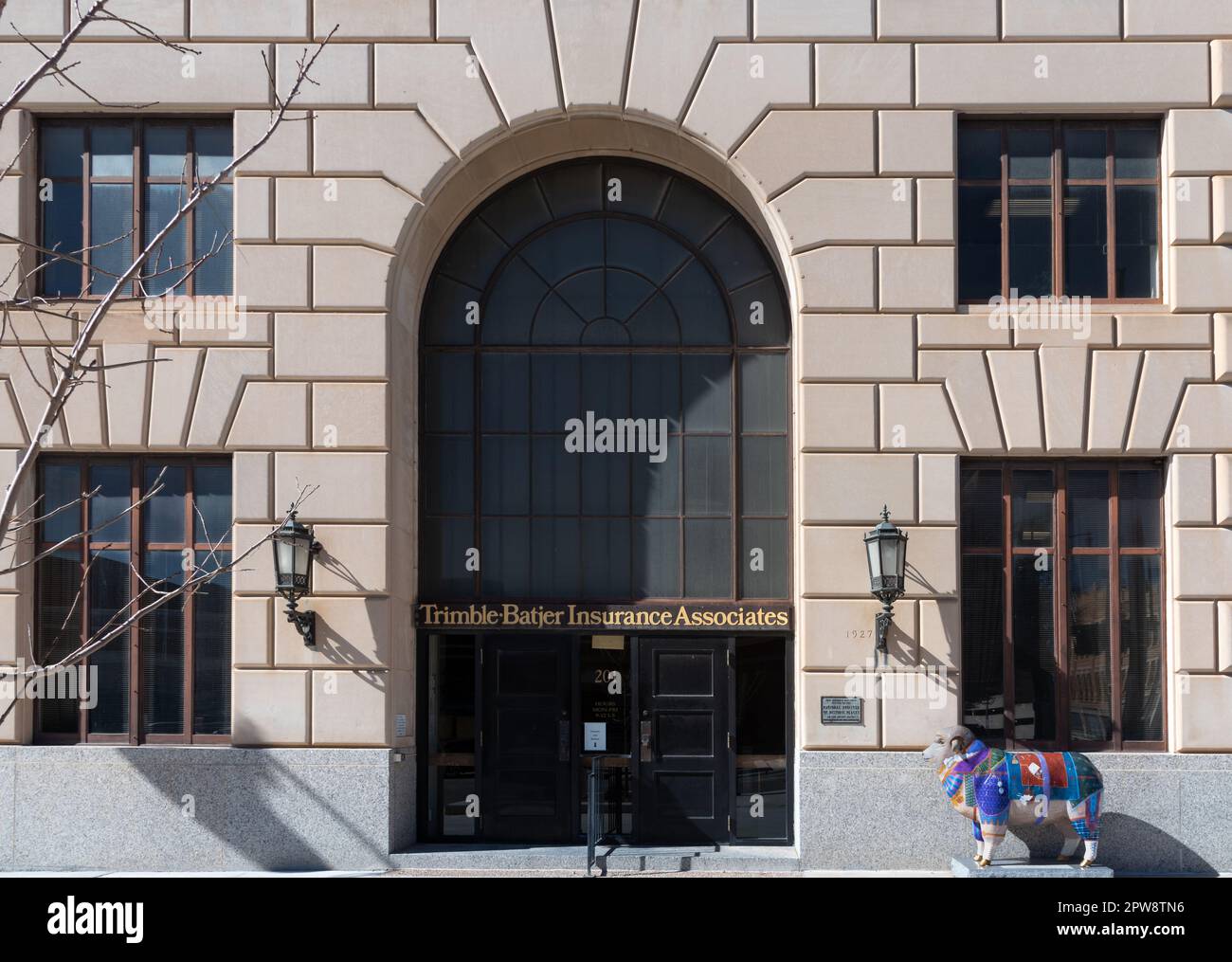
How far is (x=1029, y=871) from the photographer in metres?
12.1

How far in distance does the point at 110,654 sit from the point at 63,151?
577cm

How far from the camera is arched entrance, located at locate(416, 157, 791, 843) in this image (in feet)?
45.9

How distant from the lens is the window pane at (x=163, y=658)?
13406 millimetres

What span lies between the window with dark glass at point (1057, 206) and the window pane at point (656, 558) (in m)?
4.33

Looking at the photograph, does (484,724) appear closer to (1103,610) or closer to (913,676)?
(913,676)

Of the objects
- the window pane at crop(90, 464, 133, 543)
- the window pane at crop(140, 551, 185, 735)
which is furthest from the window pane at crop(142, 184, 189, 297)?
the window pane at crop(140, 551, 185, 735)

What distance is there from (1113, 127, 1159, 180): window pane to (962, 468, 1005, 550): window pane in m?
3.79

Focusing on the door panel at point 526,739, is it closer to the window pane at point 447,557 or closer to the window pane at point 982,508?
the window pane at point 447,557

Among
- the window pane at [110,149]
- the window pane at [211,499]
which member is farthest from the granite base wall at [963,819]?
the window pane at [110,149]

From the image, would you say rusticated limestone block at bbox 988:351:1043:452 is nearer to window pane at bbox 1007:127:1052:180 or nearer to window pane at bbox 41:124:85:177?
window pane at bbox 1007:127:1052:180

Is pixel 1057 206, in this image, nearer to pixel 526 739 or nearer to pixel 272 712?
pixel 526 739

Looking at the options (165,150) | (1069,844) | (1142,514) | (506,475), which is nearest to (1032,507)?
(1142,514)

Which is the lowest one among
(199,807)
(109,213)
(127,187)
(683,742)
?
(199,807)

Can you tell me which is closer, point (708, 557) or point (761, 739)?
point (761, 739)
